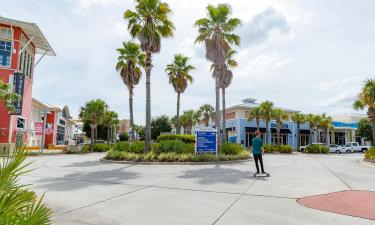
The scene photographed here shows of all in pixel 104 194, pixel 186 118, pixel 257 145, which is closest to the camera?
pixel 104 194

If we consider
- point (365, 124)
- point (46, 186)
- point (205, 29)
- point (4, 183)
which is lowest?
point (46, 186)

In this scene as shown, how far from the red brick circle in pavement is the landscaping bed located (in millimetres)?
11440

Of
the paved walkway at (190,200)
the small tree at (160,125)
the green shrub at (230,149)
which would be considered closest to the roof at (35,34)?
the green shrub at (230,149)

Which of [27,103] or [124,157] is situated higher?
[27,103]

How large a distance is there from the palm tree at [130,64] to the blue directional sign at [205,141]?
460 inches

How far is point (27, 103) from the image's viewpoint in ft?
128

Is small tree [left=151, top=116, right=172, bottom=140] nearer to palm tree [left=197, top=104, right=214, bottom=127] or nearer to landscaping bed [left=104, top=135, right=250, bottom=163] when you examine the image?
palm tree [left=197, top=104, right=214, bottom=127]

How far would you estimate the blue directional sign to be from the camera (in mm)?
20859

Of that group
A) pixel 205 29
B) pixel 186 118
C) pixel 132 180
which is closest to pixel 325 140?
pixel 186 118

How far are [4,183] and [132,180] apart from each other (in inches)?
385

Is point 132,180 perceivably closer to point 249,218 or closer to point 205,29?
point 249,218

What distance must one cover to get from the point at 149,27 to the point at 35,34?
72.5 ft

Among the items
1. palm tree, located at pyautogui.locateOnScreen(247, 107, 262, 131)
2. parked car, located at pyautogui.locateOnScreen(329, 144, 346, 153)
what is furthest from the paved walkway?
parked car, located at pyautogui.locateOnScreen(329, 144, 346, 153)

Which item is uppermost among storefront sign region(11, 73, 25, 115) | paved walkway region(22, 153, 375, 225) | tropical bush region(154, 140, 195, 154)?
storefront sign region(11, 73, 25, 115)
